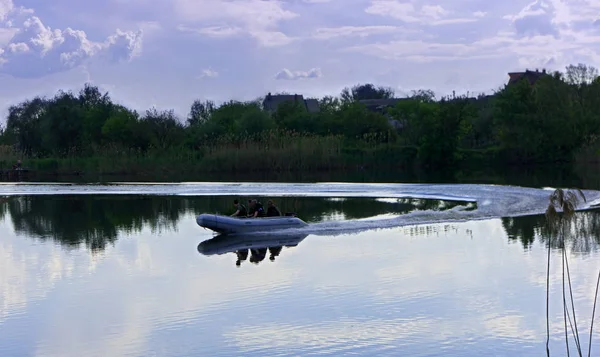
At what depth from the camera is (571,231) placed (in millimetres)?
25531

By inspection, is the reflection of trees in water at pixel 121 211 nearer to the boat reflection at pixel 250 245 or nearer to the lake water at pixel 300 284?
the lake water at pixel 300 284

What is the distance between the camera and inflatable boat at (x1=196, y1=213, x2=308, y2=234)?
26.4 m

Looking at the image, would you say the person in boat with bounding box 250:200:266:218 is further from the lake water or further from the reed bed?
the reed bed

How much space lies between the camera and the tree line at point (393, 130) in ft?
227

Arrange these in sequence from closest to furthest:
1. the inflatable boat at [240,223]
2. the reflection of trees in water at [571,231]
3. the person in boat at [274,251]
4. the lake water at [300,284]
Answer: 1. the lake water at [300,284]
2. the person in boat at [274,251]
3. the reflection of trees in water at [571,231]
4. the inflatable boat at [240,223]

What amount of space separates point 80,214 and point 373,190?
15.4 m

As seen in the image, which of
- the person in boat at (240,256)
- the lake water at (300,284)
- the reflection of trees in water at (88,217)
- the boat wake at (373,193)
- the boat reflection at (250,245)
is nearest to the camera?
the lake water at (300,284)

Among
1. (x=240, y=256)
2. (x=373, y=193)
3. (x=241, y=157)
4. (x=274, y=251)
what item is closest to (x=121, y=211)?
(x=373, y=193)

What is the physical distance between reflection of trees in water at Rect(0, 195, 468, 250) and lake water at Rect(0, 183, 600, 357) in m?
0.18

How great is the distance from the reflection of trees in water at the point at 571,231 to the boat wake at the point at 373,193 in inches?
37.2

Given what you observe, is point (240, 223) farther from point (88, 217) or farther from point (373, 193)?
point (373, 193)

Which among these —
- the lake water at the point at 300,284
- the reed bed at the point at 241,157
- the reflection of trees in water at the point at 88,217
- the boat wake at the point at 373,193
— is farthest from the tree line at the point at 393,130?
the lake water at the point at 300,284

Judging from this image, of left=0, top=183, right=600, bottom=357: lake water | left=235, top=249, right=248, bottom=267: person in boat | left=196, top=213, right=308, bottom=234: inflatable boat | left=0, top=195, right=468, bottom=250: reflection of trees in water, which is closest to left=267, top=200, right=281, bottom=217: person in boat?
left=196, top=213, right=308, bottom=234: inflatable boat

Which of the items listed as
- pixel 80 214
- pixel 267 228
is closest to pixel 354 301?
pixel 267 228
